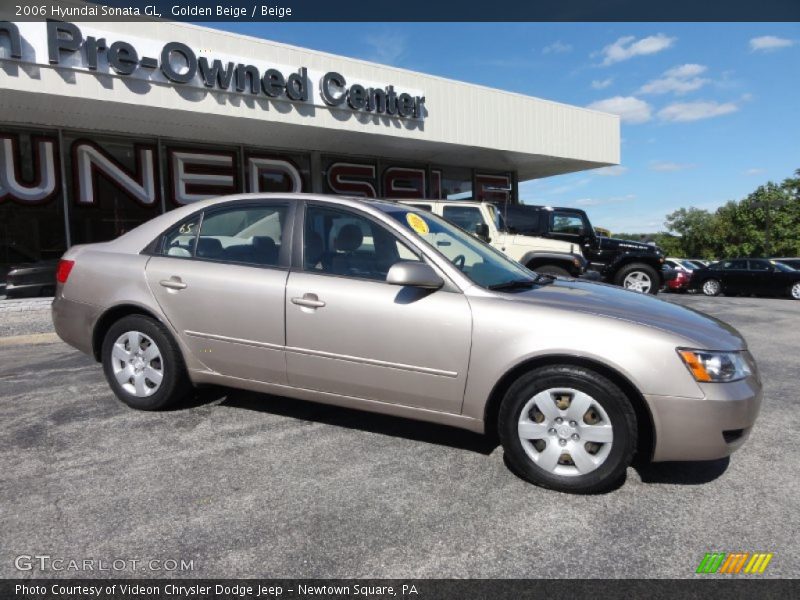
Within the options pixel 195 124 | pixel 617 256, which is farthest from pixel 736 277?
pixel 195 124

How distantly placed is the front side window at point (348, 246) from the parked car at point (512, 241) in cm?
594

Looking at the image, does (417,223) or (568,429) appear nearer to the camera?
(568,429)

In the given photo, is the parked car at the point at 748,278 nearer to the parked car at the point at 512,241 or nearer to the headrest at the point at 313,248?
the parked car at the point at 512,241

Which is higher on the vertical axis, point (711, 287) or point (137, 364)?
point (137, 364)

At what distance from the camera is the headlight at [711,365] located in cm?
267

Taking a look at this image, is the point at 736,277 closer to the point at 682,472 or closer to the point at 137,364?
the point at 682,472

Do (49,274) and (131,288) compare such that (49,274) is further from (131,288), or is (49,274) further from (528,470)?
(528,470)

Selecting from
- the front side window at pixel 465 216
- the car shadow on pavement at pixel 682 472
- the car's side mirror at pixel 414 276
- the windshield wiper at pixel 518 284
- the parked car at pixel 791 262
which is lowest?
the car shadow on pavement at pixel 682 472

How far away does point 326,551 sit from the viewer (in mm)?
2309

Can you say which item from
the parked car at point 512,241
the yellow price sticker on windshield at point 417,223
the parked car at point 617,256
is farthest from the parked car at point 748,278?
the yellow price sticker on windshield at point 417,223

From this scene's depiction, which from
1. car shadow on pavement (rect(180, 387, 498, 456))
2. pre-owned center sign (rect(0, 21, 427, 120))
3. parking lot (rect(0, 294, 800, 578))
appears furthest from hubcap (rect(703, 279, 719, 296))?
car shadow on pavement (rect(180, 387, 498, 456))

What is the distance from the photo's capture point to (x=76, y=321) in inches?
165

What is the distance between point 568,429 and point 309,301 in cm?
164

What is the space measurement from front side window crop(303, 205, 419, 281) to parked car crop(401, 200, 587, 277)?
5.94m
